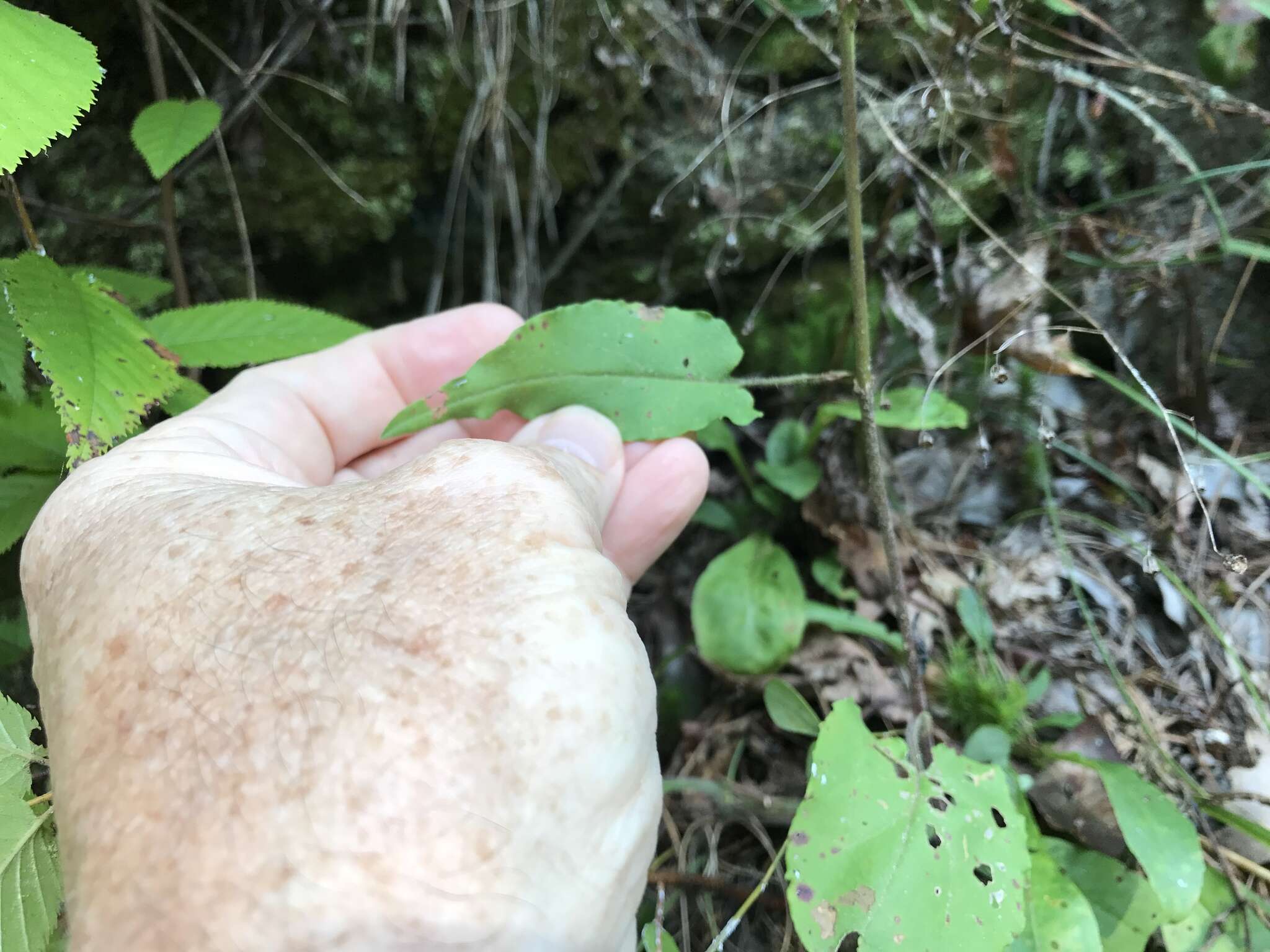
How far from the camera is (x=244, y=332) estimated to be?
1.15 meters

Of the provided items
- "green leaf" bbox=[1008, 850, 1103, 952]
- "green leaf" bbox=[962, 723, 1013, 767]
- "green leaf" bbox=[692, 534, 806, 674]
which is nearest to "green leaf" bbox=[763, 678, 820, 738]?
"green leaf" bbox=[692, 534, 806, 674]

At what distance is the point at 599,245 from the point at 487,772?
152 centimetres

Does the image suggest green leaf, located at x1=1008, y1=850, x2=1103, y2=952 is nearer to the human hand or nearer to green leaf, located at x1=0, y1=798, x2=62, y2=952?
the human hand

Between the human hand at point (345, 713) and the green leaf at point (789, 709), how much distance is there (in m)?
0.56

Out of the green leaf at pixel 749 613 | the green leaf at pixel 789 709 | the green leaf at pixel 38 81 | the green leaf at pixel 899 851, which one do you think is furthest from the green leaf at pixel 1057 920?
the green leaf at pixel 38 81

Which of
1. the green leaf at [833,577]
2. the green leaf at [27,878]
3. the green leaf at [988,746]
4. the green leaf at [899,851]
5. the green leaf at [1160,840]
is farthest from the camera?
the green leaf at [833,577]

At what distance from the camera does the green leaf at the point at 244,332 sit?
1097mm

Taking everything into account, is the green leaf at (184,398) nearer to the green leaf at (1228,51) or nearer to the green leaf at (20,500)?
the green leaf at (20,500)

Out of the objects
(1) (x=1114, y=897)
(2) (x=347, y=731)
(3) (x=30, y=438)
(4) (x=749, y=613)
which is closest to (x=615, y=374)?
(4) (x=749, y=613)

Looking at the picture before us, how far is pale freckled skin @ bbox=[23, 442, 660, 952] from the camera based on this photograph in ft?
1.69

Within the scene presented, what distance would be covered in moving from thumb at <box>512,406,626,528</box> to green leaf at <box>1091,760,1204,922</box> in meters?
0.84

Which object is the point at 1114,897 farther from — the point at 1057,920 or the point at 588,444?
the point at 588,444

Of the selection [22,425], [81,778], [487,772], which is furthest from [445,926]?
[22,425]

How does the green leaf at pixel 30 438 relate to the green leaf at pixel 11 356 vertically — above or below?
below
